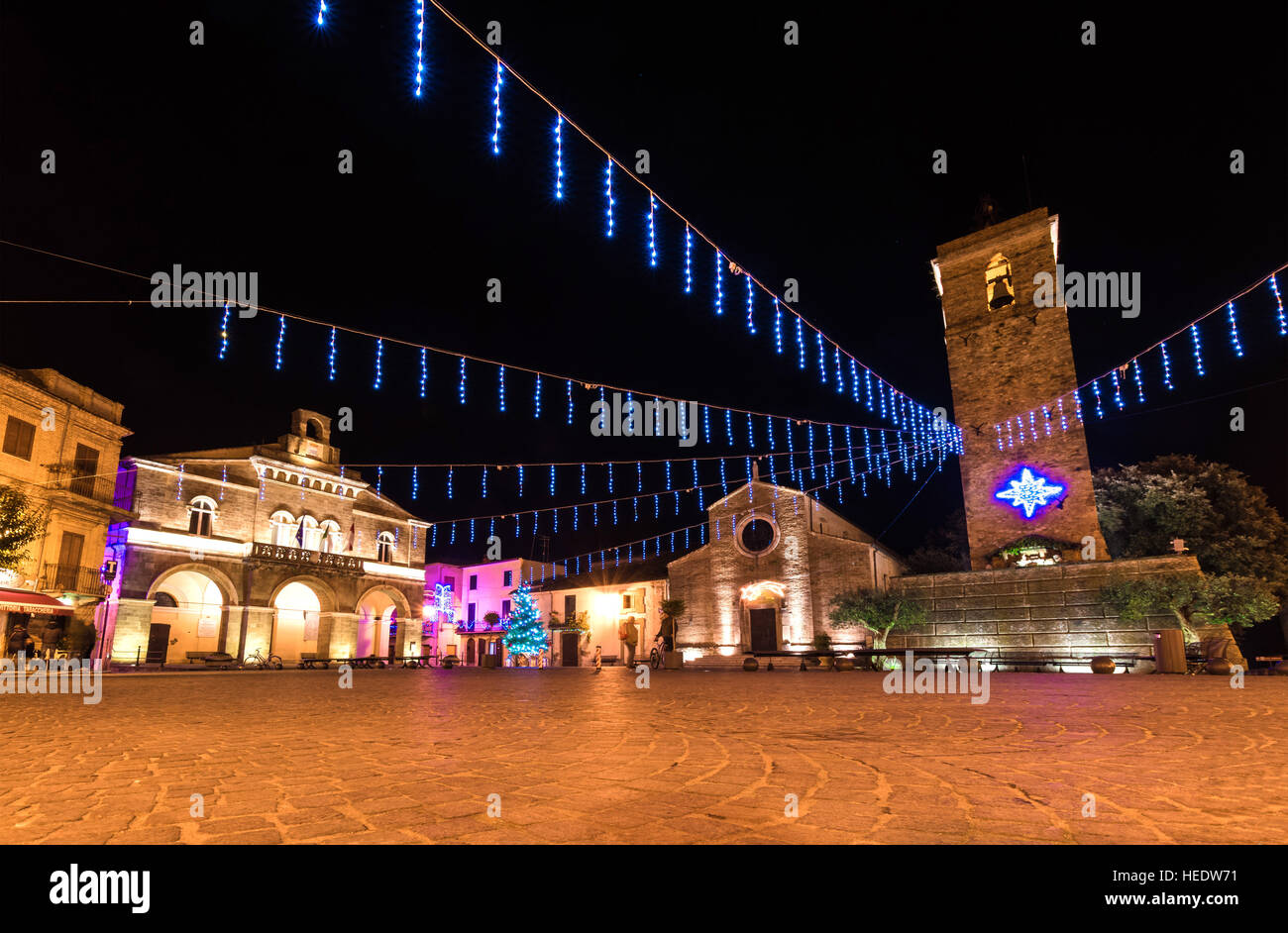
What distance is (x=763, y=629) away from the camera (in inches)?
1104

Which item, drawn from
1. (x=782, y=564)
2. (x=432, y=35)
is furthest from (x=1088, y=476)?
(x=432, y=35)

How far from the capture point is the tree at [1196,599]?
17.3 meters

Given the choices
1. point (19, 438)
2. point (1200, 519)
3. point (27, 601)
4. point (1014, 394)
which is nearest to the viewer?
point (27, 601)

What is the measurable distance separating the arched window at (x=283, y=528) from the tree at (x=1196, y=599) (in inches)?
1166

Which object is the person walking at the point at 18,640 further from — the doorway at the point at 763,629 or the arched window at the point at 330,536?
the doorway at the point at 763,629

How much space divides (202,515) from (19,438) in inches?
358

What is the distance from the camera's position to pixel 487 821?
261 cm

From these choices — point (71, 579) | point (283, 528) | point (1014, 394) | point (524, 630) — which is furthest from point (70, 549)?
point (1014, 394)

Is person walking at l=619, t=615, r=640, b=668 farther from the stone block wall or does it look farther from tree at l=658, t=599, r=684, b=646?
the stone block wall

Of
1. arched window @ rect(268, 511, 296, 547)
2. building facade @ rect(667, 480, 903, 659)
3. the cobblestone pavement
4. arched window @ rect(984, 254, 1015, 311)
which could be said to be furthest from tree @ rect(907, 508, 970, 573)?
arched window @ rect(268, 511, 296, 547)

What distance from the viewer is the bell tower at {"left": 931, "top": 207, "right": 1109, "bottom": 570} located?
21.0 metres

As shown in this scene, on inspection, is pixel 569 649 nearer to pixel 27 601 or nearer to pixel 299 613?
pixel 299 613
